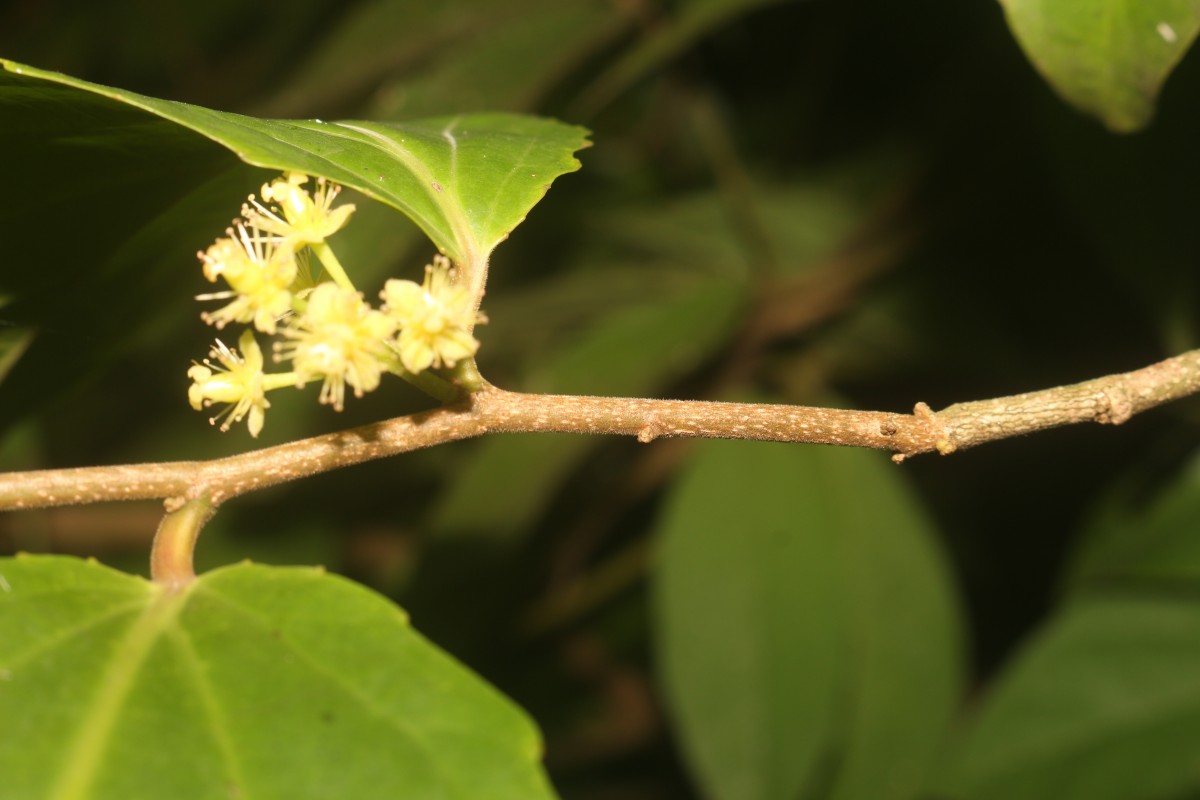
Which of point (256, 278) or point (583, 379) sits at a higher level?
point (583, 379)

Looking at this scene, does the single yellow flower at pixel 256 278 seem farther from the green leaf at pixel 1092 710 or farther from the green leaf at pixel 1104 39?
the green leaf at pixel 1092 710

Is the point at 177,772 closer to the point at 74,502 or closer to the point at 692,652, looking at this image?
the point at 74,502

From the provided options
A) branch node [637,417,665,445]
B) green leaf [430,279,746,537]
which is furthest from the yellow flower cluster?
green leaf [430,279,746,537]

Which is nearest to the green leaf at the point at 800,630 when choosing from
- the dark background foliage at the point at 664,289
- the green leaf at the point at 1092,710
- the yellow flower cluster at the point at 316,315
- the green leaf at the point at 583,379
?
the green leaf at the point at 1092,710

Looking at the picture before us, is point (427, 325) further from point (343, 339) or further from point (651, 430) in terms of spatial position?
point (651, 430)

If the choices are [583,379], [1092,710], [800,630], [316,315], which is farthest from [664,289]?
[316,315]

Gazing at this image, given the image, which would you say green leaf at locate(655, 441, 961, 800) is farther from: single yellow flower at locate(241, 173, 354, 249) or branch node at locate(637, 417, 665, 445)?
single yellow flower at locate(241, 173, 354, 249)

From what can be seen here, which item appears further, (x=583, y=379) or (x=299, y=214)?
(x=583, y=379)
